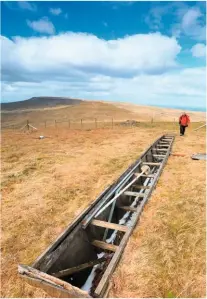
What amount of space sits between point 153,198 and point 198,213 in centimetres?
178

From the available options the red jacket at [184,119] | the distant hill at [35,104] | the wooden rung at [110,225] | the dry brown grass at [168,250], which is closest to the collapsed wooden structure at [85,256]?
the wooden rung at [110,225]

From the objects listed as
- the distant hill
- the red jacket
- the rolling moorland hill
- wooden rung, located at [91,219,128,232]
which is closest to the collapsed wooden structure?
wooden rung, located at [91,219,128,232]

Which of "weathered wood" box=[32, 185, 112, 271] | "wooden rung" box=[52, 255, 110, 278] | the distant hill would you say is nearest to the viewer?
"weathered wood" box=[32, 185, 112, 271]

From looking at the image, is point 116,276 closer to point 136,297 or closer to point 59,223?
point 136,297

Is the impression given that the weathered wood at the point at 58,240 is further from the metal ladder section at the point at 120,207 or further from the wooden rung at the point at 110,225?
the wooden rung at the point at 110,225

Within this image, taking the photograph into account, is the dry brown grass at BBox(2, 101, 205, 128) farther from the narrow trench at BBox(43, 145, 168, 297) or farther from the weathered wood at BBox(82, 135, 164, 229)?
the narrow trench at BBox(43, 145, 168, 297)

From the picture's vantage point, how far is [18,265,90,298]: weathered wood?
15.0ft

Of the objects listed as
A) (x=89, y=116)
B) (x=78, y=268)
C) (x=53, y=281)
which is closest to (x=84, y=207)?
(x=78, y=268)

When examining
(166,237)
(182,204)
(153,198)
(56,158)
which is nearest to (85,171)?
(56,158)

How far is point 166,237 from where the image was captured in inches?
270

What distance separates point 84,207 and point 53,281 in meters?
4.05

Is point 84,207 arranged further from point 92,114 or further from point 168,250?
point 92,114

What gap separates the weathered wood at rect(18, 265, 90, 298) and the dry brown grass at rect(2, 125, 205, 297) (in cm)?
45

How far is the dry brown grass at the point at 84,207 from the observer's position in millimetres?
5426
